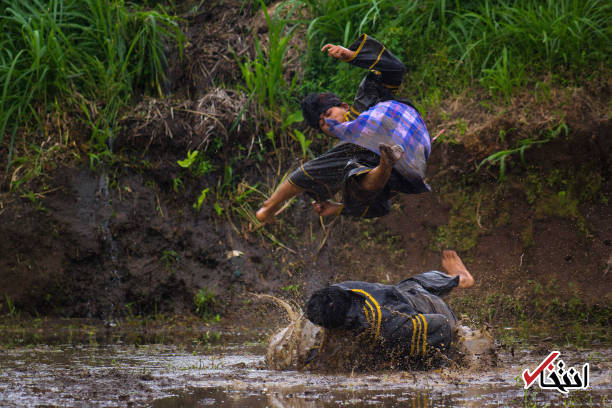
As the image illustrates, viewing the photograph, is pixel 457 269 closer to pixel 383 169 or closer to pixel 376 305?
pixel 383 169

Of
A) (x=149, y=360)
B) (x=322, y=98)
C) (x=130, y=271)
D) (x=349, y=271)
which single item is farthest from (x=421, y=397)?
(x=130, y=271)

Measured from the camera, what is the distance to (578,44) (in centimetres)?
616

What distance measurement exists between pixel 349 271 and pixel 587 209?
2.21 metres

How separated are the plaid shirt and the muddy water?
1.30m

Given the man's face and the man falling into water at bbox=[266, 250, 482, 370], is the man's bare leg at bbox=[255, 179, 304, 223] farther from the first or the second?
the man falling into water at bbox=[266, 250, 482, 370]

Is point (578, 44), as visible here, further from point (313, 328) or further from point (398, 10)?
point (313, 328)

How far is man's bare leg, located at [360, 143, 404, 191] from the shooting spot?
150 inches

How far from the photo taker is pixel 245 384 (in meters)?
3.25

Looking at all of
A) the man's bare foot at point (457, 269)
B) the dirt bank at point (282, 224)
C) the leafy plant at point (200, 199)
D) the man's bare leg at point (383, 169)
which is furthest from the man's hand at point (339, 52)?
the leafy plant at point (200, 199)

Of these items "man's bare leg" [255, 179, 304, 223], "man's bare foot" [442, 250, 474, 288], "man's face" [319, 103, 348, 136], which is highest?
"man's face" [319, 103, 348, 136]

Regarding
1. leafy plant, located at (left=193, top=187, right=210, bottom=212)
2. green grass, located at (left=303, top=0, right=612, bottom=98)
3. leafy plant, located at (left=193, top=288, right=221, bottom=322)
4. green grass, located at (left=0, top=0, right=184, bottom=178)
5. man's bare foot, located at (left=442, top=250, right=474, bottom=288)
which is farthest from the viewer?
green grass, located at (left=0, top=0, right=184, bottom=178)

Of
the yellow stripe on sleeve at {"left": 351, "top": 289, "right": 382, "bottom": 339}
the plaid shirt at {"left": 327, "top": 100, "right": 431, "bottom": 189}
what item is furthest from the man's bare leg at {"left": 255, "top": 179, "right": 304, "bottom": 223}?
the yellow stripe on sleeve at {"left": 351, "top": 289, "right": 382, "bottom": 339}

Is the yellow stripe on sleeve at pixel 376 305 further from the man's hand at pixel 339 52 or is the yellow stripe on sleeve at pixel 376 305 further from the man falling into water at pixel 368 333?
the man's hand at pixel 339 52

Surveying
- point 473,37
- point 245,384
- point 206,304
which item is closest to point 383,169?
point 245,384
